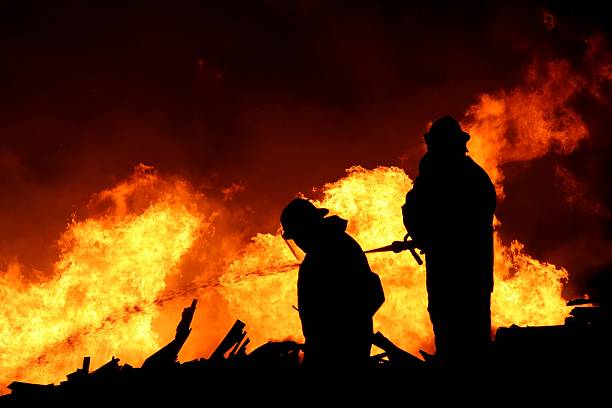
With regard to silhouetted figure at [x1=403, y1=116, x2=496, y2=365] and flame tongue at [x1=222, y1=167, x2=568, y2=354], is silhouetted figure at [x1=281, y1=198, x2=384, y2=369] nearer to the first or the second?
silhouetted figure at [x1=403, y1=116, x2=496, y2=365]

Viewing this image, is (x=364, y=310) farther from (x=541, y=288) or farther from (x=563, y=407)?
(x=541, y=288)

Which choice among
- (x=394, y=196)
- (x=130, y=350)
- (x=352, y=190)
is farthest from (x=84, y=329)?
(x=394, y=196)

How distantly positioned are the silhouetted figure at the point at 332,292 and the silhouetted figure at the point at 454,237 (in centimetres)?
120

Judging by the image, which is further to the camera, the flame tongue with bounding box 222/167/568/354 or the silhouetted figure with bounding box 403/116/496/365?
the flame tongue with bounding box 222/167/568/354

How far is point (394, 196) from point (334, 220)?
16.6m

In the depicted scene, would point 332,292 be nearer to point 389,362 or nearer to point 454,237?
point 454,237

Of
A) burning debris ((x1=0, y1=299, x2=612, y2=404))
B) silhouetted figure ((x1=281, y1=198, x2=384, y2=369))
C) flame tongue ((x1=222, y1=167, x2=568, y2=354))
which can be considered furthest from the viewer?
flame tongue ((x1=222, y1=167, x2=568, y2=354))

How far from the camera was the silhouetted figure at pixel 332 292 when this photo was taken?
4.38 meters

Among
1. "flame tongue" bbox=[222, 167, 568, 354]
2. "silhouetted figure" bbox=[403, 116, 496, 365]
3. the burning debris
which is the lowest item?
the burning debris

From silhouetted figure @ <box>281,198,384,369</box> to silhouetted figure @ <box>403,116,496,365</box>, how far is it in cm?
Result: 120

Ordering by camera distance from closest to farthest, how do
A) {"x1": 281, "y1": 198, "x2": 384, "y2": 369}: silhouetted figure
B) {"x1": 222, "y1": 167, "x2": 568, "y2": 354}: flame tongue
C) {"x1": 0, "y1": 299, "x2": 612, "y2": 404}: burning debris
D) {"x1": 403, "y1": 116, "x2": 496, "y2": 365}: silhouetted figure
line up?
1. {"x1": 281, "y1": 198, "x2": 384, "y2": 369}: silhouetted figure
2. {"x1": 0, "y1": 299, "x2": 612, "y2": 404}: burning debris
3. {"x1": 403, "y1": 116, "x2": 496, "y2": 365}: silhouetted figure
4. {"x1": 222, "y1": 167, "x2": 568, "y2": 354}: flame tongue

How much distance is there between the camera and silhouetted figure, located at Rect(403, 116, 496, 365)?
5258mm

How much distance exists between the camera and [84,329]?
23.5 metres

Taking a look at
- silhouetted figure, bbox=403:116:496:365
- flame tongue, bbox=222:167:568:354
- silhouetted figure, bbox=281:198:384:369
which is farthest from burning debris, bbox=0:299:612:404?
flame tongue, bbox=222:167:568:354
